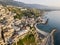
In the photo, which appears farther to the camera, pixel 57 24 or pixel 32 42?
pixel 57 24

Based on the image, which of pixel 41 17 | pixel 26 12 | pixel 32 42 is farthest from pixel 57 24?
pixel 32 42

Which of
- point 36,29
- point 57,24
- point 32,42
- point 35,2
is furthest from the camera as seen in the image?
point 35,2

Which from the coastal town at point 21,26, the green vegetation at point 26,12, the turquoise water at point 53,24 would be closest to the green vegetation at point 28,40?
the coastal town at point 21,26

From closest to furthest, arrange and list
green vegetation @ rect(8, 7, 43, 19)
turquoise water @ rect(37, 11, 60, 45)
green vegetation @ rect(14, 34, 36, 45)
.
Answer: green vegetation @ rect(14, 34, 36, 45)
turquoise water @ rect(37, 11, 60, 45)
green vegetation @ rect(8, 7, 43, 19)

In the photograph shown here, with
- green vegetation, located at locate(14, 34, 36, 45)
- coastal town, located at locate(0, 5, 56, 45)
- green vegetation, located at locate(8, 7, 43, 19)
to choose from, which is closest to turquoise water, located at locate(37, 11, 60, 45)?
coastal town, located at locate(0, 5, 56, 45)

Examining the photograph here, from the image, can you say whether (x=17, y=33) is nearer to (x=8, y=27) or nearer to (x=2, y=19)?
(x=8, y=27)

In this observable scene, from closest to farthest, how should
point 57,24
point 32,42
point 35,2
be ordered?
point 32,42
point 57,24
point 35,2

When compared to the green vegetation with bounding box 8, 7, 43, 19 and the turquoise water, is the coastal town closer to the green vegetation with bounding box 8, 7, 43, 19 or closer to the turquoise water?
the green vegetation with bounding box 8, 7, 43, 19
